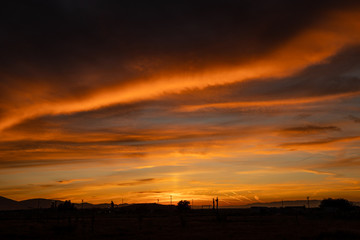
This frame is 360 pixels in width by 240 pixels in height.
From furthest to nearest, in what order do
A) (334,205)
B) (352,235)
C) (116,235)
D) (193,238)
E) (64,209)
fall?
(64,209), (334,205), (116,235), (193,238), (352,235)

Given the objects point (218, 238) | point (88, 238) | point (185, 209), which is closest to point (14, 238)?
point (88, 238)

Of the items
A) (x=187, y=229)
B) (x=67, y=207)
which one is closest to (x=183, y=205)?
(x=67, y=207)

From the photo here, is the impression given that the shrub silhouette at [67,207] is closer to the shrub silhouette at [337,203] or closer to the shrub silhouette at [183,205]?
the shrub silhouette at [183,205]

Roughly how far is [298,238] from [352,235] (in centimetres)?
540

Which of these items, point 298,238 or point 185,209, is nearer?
point 298,238


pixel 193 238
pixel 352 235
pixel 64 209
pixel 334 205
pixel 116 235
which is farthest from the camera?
pixel 64 209

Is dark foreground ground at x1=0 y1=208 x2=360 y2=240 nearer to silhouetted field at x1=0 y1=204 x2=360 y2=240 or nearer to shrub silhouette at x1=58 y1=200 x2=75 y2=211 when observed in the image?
silhouetted field at x1=0 y1=204 x2=360 y2=240

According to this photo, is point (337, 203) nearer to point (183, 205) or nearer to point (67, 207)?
point (183, 205)

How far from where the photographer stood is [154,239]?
3694 centimetres

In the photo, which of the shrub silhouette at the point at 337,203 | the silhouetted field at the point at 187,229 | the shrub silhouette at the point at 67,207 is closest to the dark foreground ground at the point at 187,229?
the silhouetted field at the point at 187,229

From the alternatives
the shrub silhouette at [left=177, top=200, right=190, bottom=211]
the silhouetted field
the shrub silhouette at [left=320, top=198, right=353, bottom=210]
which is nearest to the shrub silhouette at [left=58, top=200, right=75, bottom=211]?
the shrub silhouette at [left=177, top=200, right=190, bottom=211]

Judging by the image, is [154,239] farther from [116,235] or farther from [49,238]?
[49,238]

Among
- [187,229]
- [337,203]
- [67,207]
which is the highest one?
[337,203]

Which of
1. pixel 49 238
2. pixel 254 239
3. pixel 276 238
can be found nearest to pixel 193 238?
pixel 254 239
